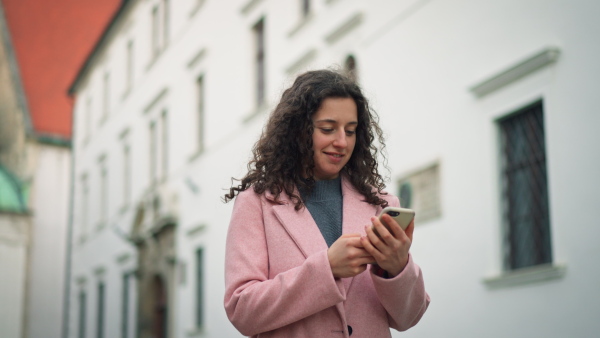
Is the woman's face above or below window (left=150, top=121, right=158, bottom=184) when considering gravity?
below

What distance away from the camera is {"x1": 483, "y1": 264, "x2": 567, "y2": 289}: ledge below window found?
810 centimetres

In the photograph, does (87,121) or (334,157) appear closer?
(334,157)

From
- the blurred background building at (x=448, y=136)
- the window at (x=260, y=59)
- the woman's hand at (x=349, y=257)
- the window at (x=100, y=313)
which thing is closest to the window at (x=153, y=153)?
the blurred background building at (x=448, y=136)

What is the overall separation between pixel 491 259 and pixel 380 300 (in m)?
6.69

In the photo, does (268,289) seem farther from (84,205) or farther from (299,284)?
(84,205)

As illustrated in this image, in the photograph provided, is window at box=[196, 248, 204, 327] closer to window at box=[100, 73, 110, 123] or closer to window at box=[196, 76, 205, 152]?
window at box=[196, 76, 205, 152]

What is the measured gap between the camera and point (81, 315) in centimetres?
3092

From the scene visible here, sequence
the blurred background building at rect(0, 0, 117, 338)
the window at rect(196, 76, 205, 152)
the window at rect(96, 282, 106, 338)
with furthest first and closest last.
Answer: the blurred background building at rect(0, 0, 117, 338), the window at rect(96, 282, 106, 338), the window at rect(196, 76, 205, 152)

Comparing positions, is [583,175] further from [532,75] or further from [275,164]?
[275,164]

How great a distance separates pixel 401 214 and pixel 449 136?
7657 mm

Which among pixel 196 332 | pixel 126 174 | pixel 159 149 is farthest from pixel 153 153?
pixel 196 332

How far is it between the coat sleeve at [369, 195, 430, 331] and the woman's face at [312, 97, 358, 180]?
0.41 m

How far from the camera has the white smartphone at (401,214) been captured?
2545mm

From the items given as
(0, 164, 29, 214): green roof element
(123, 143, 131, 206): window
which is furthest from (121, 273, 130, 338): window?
(0, 164, 29, 214): green roof element
